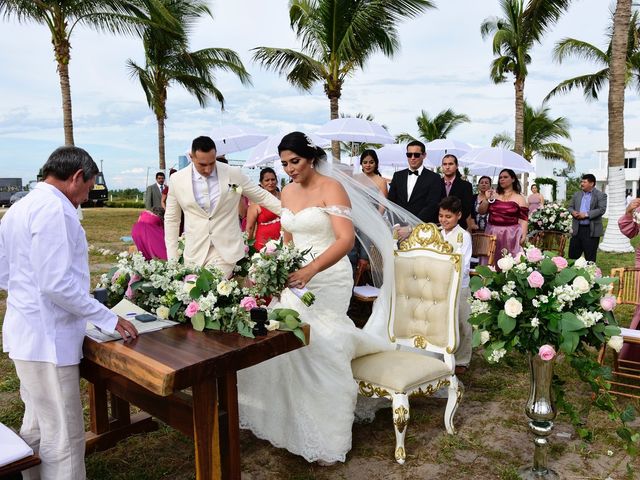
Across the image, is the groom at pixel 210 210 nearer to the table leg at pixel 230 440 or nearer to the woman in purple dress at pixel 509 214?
the table leg at pixel 230 440

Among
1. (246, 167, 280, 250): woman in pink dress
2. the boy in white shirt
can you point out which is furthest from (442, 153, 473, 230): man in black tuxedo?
(246, 167, 280, 250): woman in pink dress

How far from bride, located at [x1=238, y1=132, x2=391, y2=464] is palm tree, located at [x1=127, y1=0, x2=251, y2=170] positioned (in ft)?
65.3

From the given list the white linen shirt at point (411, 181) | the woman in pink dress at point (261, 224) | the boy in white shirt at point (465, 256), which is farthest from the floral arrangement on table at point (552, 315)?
the woman in pink dress at point (261, 224)

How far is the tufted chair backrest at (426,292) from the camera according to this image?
4.12 m

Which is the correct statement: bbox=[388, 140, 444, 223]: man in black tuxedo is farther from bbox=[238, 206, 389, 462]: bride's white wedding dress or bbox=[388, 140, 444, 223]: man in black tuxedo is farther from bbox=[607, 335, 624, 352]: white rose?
bbox=[607, 335, 624, 352]: white rose

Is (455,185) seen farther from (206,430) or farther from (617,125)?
(617,125)

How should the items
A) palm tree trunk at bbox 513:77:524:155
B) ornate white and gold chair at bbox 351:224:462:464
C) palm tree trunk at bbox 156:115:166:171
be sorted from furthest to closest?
palm tree trunk at bbox 156:115:166:171, palm tree trunk at bbox 513:77:524:155, ornate white and gold chair at bbox 351:224:462:464

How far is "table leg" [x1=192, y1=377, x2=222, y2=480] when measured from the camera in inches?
107

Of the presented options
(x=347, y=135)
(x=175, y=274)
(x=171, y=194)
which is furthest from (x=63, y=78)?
(x=175, y=274)

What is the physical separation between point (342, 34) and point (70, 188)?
1382 centimetres

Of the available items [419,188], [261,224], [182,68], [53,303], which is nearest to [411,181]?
[419,188]

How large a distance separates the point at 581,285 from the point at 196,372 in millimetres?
2164

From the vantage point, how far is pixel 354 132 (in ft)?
34.9

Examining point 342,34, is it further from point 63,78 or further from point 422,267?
point 422,267
